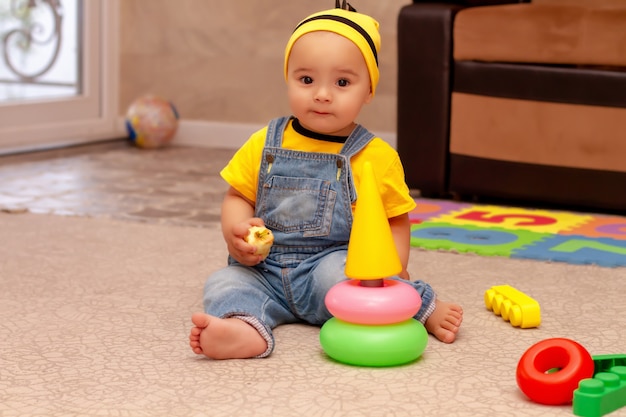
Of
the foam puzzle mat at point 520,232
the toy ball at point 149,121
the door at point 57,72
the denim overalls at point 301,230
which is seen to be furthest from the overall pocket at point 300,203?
the toy ball at point 149,121

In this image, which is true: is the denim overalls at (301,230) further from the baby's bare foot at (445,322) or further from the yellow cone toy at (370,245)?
the yellow cone toy at (370,245)

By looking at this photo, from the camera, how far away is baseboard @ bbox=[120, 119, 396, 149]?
3.27 metres

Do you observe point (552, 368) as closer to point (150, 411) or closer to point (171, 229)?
point (150, 411)

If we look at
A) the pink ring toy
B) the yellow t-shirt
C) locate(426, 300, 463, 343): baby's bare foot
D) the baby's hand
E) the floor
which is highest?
the yellow t-shirt

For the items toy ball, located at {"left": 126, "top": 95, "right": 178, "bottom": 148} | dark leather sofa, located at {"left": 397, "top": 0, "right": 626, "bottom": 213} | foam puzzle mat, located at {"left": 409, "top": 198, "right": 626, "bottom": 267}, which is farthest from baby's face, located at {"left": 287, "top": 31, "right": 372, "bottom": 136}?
toy ball, located at {"left": 126, "top": 95, "right": 178, "bottom": 148}

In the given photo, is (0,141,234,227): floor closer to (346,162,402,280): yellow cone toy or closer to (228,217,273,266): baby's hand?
(228,217,273,266): baby's hand

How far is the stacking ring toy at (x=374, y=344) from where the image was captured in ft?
3.35

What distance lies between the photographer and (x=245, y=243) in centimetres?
115

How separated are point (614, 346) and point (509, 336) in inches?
5.2

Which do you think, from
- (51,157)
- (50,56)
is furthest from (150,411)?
(50,56)

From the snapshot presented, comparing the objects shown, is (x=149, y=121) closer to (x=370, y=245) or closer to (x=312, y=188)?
(x=312, y=188)

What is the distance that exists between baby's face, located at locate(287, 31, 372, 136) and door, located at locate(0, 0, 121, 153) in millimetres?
1882

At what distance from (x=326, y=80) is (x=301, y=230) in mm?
207

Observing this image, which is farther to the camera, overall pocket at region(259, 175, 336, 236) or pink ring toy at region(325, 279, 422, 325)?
overall pocket at region(259, 175, 336, 236)
